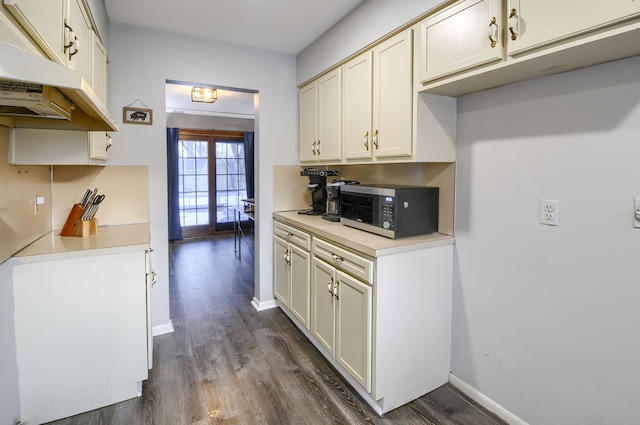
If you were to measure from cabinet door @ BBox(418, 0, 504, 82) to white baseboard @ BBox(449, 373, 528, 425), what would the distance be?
1.77 m

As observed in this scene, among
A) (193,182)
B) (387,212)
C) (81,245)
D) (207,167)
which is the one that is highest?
(207,167)

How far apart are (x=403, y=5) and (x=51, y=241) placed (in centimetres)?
247

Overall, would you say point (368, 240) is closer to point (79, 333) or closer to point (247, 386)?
point (247, 386)

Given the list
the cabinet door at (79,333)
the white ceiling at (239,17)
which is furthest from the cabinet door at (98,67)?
the cabinet door at (79,333)

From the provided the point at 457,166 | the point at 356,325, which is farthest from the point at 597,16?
the point at 356,325

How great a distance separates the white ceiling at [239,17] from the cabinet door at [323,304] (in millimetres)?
1766

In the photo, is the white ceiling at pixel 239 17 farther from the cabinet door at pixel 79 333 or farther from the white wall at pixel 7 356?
the white wall at pixel 7 356

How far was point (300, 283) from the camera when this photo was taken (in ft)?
8.90

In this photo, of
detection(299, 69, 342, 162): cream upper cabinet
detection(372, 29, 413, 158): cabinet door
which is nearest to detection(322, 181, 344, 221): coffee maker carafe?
detection(299, 69, 342, 162): cream upper cabinet

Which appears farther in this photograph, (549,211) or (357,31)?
(357,31)

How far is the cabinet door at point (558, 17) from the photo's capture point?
1108mm

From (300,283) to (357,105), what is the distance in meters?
1.41

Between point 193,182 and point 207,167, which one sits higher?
point 207,167

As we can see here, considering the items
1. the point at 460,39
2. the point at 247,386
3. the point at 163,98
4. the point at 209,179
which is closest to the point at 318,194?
the point at 163,98
